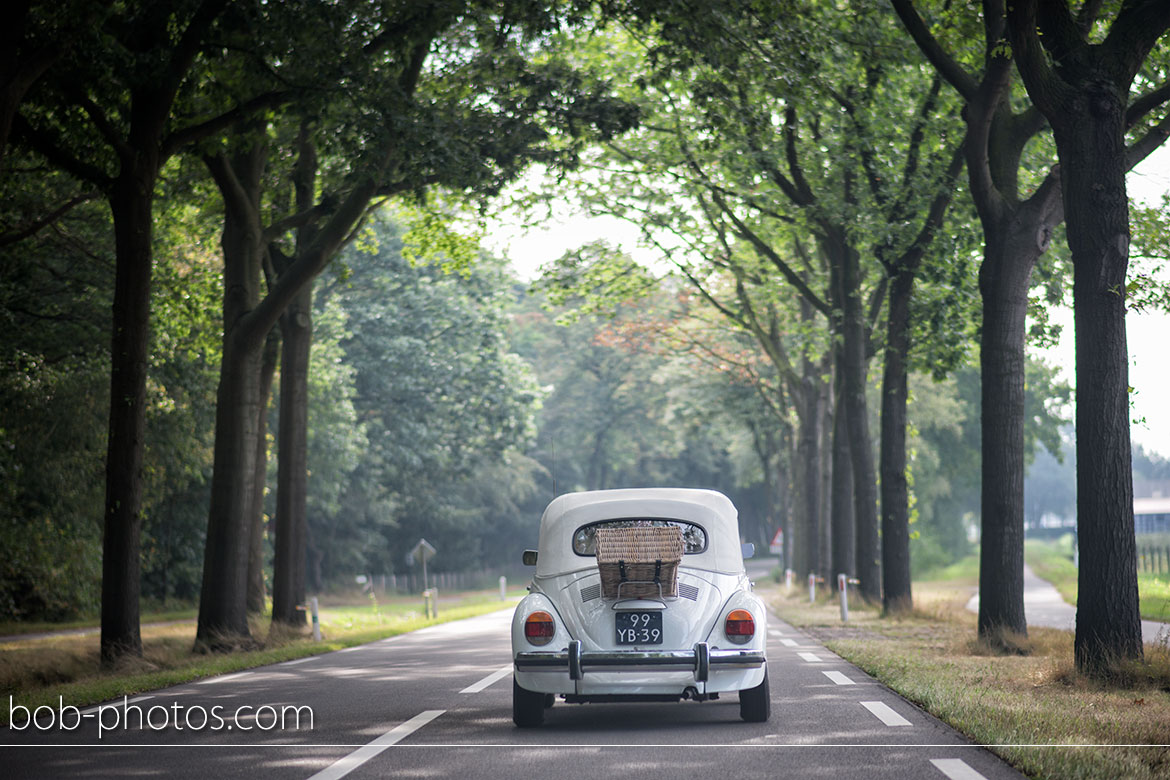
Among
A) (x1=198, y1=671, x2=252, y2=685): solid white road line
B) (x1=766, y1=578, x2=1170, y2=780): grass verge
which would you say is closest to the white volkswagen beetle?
(x1=766, y1=578, x2=1170, y2=780): grass verge

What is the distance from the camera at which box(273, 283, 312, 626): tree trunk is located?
23609 millimetres

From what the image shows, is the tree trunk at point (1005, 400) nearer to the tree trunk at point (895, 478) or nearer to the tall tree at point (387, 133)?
the tall tree at point (387, 133)

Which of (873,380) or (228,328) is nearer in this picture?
(228,328)

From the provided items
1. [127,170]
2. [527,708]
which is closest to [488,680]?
[527,708]

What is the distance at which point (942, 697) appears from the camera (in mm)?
10086

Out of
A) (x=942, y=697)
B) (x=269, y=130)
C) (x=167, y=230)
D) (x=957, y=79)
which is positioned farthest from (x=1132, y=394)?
(x=167, y=230)

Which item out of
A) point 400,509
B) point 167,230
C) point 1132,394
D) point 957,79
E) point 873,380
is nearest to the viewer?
point 1132,394

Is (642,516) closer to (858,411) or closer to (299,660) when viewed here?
(299,660)

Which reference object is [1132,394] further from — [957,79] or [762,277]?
[762,277]

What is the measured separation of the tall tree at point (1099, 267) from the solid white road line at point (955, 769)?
461 cm

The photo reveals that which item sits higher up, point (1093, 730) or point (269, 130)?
point (269, 130)

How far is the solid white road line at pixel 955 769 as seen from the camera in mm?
6801

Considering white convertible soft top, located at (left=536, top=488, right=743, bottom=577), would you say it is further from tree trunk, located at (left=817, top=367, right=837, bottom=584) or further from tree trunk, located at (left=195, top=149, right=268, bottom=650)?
tree trunk, located at (left=817, top=367, right=837, bottom=584)

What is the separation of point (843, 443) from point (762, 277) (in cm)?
482
